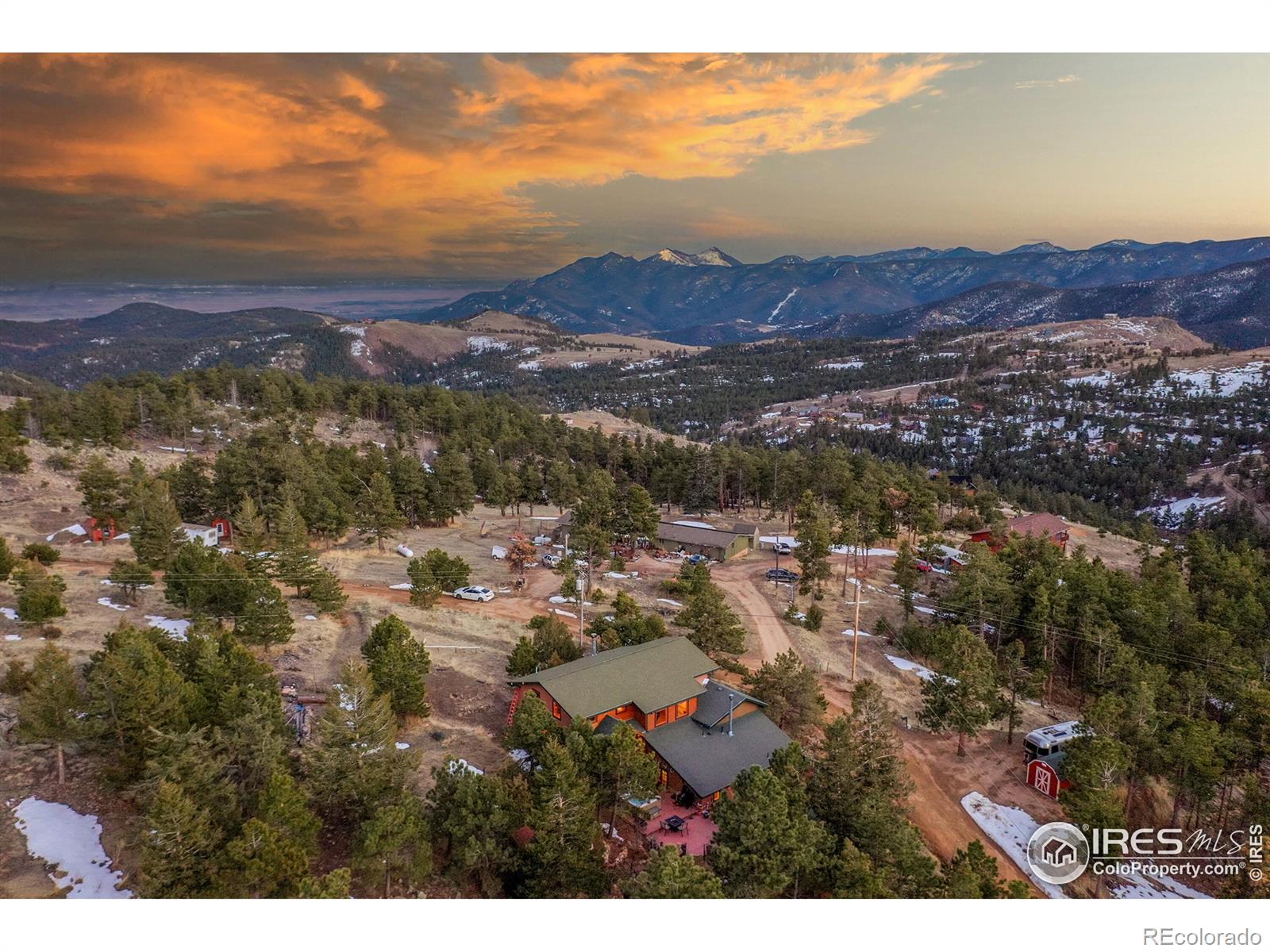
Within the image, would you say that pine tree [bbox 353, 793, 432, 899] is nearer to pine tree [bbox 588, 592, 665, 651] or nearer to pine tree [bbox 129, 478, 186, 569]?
pine tree [bbox 588, 592, 665, 651]

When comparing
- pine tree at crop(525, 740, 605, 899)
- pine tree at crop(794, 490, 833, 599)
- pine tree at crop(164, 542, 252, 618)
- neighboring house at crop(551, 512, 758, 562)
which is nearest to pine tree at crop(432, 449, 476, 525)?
neighboring house at crop(551, 512, 758, 562)

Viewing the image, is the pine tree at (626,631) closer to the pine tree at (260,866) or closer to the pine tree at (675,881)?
the pine tree at (675,881)

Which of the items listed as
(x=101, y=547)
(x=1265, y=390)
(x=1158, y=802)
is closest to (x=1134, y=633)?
(x=1158, y=802)

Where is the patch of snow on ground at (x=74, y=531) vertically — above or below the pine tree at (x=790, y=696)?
above

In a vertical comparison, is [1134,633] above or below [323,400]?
below

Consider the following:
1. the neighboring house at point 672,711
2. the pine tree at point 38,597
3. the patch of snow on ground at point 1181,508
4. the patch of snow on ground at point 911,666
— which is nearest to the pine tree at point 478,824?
the neighboring house at point 672,711

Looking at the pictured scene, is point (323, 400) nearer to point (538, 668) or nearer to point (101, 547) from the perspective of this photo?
point (101, 547)
